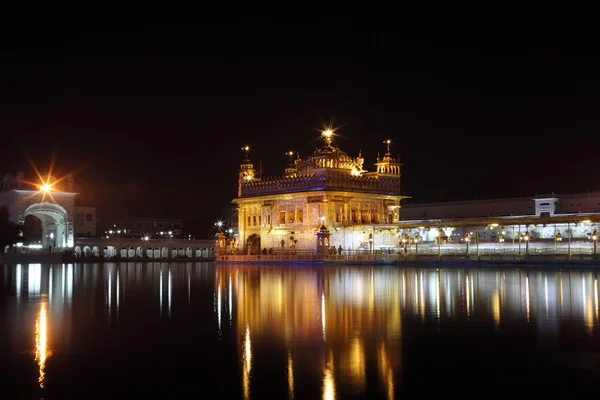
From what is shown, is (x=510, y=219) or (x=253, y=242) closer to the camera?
(x=510, y=219)

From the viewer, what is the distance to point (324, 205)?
59188 millimetres

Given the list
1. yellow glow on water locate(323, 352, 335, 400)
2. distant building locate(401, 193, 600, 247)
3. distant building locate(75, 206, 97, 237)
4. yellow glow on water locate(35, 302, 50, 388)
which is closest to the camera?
yellow glow on water locate(323, 352, 335, 400)

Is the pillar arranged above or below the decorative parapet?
below

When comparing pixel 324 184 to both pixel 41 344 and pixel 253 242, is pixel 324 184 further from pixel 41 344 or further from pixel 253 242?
pixel 41 344

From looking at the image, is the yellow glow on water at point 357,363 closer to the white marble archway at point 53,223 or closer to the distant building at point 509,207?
the distant building at point 509,207

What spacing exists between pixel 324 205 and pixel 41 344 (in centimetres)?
4763

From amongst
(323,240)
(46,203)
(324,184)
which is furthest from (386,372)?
(46,203)

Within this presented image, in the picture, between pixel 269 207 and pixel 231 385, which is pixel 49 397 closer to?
pixel 231 385

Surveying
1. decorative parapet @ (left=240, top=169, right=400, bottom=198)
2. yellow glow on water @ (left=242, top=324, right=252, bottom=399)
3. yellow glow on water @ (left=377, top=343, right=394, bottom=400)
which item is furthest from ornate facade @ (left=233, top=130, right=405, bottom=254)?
yellow glow on water @ (left=377, top=343, right=394, bottom=400)

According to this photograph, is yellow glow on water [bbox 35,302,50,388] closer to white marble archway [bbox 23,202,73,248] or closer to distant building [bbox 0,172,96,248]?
distant building [bbox 0,172,96,248]

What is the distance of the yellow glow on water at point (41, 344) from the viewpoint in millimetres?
9680

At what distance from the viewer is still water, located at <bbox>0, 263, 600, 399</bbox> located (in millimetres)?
8922

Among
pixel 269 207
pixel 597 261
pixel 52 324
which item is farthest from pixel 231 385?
pixel 269 207

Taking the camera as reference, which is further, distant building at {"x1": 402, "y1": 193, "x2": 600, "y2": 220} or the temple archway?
distant building at {"x1": 402, "y1": 193, "x2": 600, "y2": 220}
